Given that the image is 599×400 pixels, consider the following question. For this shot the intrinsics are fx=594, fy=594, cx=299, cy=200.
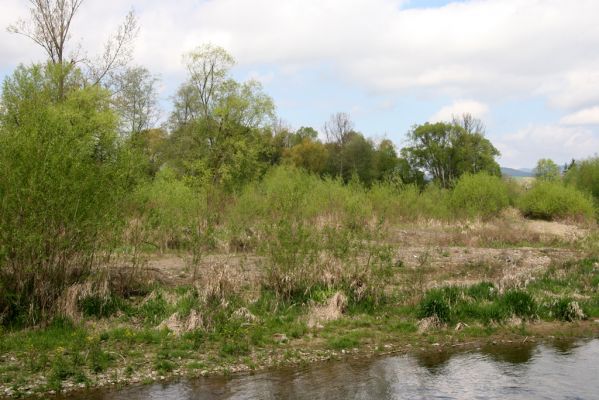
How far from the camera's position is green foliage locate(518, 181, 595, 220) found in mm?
43438

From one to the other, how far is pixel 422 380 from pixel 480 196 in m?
33.5

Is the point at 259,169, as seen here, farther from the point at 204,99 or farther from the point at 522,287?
the point at 522,287

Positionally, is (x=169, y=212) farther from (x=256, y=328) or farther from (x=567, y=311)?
(x=567, y=311)

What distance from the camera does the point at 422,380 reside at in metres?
10.9

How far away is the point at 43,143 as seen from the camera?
1271cm

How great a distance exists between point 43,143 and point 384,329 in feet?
28.2

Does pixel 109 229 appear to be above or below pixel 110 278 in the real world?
above

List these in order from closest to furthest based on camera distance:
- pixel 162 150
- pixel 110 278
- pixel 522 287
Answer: pixel 110 278 → pixel 522 287 → pixel 162 150

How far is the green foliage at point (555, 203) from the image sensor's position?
143ft

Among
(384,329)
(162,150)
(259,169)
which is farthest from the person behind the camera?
(162,150)

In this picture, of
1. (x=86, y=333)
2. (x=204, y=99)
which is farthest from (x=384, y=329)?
(x=204, y=99)

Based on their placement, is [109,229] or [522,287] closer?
[109,229]

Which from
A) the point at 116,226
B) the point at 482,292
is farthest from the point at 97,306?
the point at 482,292

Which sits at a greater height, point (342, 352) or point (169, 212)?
point (169, 212)
